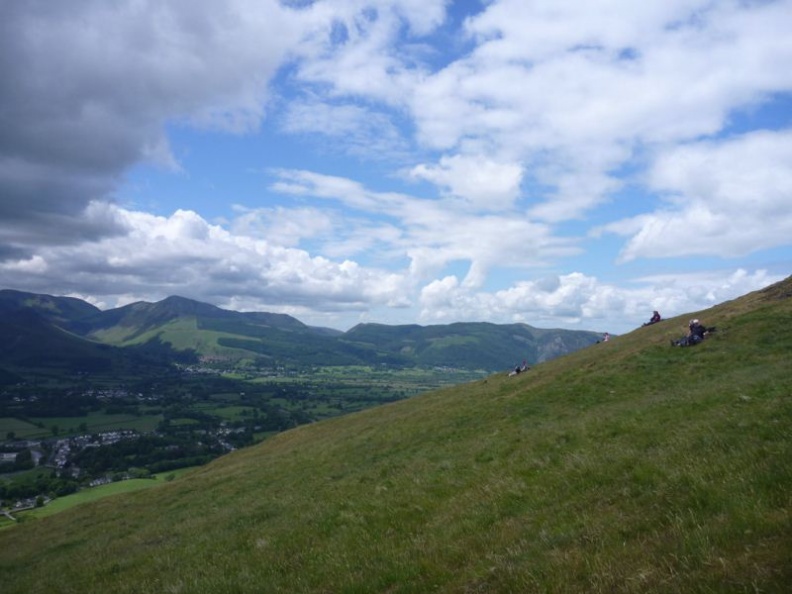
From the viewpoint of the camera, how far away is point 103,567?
1786 cm

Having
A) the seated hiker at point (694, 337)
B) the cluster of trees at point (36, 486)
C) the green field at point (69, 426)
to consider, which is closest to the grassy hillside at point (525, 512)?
the seated hiker at point (694, 337)

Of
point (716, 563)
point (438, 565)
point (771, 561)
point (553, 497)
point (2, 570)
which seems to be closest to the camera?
point (771, 561)

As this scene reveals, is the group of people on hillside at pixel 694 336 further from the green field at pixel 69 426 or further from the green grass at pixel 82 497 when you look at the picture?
the green field at pixel 69 426

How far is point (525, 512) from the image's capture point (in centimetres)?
1167

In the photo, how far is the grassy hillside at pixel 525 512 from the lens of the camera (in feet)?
25.0

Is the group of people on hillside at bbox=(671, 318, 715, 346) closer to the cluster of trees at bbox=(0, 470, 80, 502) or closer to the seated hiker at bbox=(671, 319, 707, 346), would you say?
the seated hiker at bbox=(671, 319, 707, 346)

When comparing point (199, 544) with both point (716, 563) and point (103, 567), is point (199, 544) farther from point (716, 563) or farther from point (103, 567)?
point (716, 563)

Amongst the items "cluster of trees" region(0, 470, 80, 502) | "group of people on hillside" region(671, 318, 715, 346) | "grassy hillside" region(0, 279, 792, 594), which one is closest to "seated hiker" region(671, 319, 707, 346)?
"group of people on hillside" region(671, 318, 715, 346)

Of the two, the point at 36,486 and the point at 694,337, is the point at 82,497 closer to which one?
the point at 36,486

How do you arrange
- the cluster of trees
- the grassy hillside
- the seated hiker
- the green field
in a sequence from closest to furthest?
the grassy hillside < the seated hiker < the cluster of trees < the green field

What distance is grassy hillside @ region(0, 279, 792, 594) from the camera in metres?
7.62

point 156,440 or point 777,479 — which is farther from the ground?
point 777,479

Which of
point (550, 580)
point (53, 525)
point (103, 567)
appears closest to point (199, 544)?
point (103, 567)

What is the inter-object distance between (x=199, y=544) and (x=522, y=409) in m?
20.9
